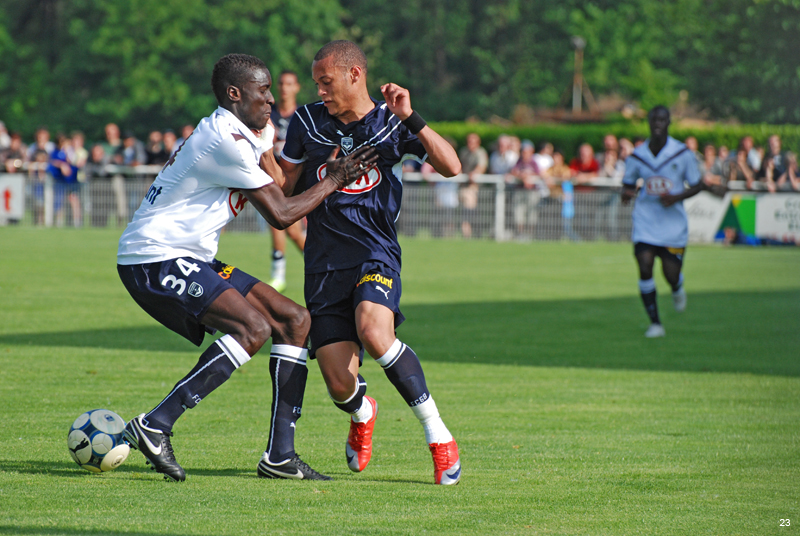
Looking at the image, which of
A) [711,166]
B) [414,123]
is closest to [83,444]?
[414,123]

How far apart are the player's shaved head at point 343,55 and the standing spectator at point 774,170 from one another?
1887 cm

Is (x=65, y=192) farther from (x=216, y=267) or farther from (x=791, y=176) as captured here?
(x=216, y=267)

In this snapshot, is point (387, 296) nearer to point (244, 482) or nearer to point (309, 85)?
point (244, 482)

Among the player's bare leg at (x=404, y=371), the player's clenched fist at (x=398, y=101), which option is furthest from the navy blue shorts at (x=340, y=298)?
the player's clenched fist at (x=398, y=101)

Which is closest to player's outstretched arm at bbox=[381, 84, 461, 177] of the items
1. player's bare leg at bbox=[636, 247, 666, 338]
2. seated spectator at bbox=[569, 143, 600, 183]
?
player's bare leg at bbox=[636, 247, 666, 338]

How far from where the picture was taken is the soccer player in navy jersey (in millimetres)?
5633

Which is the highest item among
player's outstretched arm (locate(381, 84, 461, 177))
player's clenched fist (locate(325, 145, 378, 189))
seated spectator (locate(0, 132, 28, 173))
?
player's outstretched arm (locate(381, 84, 461, 177))

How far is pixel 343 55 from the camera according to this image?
18.8 feet

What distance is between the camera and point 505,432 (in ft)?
22.6

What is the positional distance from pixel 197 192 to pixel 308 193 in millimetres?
558

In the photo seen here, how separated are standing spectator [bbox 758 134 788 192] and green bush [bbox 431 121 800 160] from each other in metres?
7.69

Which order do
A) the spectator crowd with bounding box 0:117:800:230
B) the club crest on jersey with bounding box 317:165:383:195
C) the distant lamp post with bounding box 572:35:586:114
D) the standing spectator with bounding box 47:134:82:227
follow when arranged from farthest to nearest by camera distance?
the distant lamp post with bounding box 572:35:586:114
the standing spectator with bounding box 47:134:82:227
the spectator crowd with bounding box 0:117:800:230
the club crest on jersey with bounding box 317:165:383:195

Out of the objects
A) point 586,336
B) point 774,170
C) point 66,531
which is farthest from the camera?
point 774,170

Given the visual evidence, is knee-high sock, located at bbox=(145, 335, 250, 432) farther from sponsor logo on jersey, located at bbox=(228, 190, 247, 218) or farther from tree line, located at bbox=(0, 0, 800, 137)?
tree line, located at bbox=(0, 0, 800, 137)
